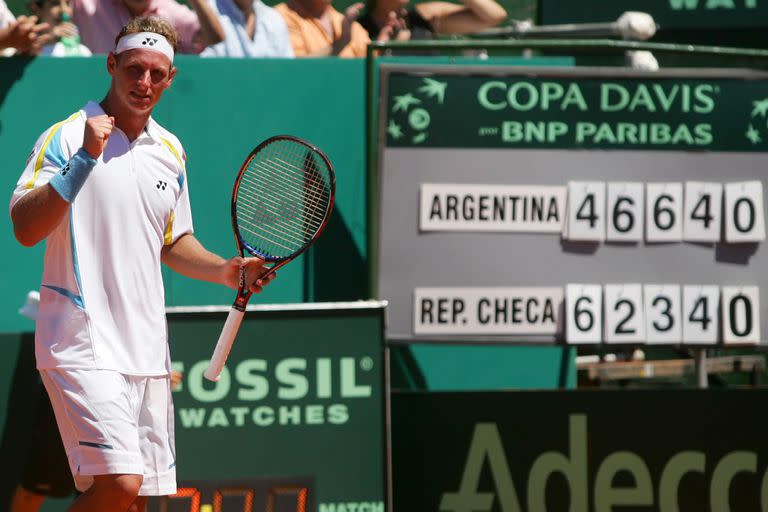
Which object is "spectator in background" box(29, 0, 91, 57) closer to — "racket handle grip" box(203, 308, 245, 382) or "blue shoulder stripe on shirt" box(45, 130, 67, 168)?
"blue shoulder stripe on shirt" box(45, 130, 67, 168)

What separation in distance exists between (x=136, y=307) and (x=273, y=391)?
1.48 m

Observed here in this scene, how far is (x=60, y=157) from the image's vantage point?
382cm

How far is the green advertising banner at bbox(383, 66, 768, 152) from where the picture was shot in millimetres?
5703

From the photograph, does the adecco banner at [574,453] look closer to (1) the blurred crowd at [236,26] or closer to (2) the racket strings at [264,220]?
(2) the racket strings at [264,220]

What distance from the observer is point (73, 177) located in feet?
11.8

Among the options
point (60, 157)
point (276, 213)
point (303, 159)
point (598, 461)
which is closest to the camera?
point (60, 157)

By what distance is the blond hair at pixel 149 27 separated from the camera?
3.96m

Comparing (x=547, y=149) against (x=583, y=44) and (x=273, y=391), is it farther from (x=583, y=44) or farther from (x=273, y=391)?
(x=273, y=391)

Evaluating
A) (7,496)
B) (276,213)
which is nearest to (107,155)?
(276,213)

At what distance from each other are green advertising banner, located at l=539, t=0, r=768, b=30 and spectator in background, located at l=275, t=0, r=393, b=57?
162 cm

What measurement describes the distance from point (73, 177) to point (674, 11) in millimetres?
5277

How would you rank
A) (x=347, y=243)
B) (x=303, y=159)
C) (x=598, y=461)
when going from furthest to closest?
1. (x=347, y=243)
2. (x=598, y=461)
3. (x=303, y=159)

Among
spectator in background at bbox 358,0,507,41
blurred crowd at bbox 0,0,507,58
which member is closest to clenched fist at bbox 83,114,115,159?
blurred crowd at bbox 0,0,507,58

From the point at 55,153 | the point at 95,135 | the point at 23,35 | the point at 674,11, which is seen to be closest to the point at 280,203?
the point at 55,153
